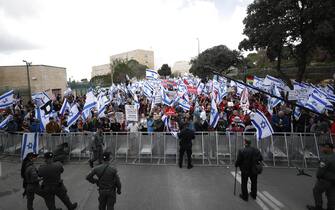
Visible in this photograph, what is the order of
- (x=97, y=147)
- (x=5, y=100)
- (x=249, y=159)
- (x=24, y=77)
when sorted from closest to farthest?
(x=249, y=159)
(x=97, y=147)
(x=5, y=100)
(x=24, y=77)

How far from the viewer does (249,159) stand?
272 inches

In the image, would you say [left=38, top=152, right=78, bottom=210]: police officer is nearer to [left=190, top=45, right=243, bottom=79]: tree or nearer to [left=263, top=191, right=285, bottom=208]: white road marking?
[left=263, top=191, right=285, bottom=208]: white road marking

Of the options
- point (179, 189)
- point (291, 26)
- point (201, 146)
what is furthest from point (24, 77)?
point (179, 189)

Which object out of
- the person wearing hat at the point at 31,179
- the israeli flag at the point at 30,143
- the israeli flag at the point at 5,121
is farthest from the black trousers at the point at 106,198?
the israeli flag at the point at 5,121

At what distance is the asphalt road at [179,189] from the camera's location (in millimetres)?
6855

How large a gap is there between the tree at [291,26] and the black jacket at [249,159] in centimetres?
2063

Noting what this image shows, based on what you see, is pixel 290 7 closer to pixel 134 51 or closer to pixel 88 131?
pixel 88 131

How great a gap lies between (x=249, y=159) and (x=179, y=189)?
7.13ft

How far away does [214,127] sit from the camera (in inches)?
464

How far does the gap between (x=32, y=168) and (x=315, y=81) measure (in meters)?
42.8

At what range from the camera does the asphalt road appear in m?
6.86

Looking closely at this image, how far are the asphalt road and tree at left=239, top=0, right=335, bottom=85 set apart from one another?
19482 mm

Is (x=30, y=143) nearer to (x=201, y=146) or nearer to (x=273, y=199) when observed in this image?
(x=201, y=146)

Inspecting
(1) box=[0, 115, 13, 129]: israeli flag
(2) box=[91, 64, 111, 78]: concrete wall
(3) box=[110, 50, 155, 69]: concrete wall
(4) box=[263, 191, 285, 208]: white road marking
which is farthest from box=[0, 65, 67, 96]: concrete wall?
(3) box=[110, 50, 155, 69]: concrete wall
